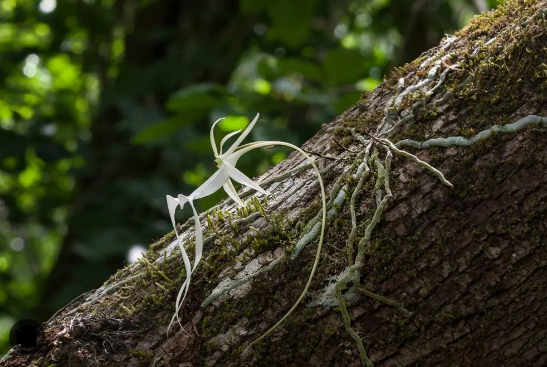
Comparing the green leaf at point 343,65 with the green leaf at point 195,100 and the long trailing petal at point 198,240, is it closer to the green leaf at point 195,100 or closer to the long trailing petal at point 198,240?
the green leaf at point 195,100

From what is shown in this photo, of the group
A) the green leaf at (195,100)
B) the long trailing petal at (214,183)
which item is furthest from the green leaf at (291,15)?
the long trailing petal at (214,183)

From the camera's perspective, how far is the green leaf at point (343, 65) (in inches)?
91.5

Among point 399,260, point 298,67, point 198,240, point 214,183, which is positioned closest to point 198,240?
point 198,240

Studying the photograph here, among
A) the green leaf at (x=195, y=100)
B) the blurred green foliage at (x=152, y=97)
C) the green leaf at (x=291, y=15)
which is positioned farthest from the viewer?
the green leaf at (x=291, y=15)

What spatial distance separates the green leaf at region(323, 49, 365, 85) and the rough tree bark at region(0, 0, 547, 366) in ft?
3.95

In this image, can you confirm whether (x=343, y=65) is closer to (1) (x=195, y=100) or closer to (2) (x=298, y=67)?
(2) (x=298, y=67)

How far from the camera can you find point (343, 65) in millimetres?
2367

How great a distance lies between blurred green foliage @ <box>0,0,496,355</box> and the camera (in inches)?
94.0

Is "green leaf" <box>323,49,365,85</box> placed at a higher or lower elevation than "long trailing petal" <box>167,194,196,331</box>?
higher

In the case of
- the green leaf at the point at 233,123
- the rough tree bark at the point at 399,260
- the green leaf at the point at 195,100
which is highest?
the green leaf at the point at 195,100

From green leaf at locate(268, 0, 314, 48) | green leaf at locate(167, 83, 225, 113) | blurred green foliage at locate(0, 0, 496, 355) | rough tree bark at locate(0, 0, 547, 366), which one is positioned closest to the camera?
rough tree bark at locate(0, 0, 547, 366)

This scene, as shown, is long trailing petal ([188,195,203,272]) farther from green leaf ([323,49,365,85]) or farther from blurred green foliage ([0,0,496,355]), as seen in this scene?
green leaf ([323,49,365,85])

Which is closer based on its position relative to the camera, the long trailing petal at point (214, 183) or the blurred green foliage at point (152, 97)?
the long trailing petal at point (214, 183)

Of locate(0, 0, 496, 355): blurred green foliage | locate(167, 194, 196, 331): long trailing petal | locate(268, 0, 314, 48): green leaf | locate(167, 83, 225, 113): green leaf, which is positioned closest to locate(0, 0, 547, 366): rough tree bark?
locate(167, 194, 196, 331): long trailing petal
